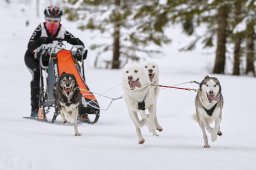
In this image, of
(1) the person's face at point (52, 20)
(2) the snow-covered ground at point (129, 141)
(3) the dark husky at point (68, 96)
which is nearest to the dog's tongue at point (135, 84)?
(2) the snow-covered ground at point (129, 141)

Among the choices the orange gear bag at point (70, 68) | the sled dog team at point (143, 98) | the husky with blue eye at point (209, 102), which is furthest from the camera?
the orange gear bag at point (70, 68)

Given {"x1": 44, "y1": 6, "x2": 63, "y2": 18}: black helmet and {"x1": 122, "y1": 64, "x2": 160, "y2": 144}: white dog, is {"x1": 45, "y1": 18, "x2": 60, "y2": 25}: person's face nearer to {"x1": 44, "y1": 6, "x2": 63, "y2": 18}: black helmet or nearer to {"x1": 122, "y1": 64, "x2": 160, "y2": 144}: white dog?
{"x1": 44, "y1": 6, "x2": 63, "y2": 18}: black helmet

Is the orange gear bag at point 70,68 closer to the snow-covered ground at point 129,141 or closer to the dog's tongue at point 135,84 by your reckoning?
the snow-covered ground at point 129,141

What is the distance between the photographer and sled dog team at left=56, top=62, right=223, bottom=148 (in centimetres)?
545

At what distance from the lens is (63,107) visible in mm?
6727

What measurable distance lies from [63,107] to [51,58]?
1.52 metres

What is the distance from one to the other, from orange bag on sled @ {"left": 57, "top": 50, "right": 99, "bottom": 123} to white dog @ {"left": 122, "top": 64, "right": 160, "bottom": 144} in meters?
1.69

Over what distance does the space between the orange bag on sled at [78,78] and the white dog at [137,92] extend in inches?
66.7

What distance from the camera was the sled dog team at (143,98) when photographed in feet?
17.9

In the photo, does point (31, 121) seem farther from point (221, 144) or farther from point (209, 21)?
point (209, 21)

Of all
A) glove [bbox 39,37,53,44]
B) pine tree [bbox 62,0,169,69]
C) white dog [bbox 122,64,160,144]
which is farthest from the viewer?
pine tree [bbox 62,0,169,69]

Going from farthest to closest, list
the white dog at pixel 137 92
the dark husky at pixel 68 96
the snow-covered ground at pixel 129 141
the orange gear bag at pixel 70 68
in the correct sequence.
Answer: the orange gear bag at pixel 70 68
the dark husky at pixel 68 96
the white dog at pixel 137 92
the snow-covered ground at pixel 129 141

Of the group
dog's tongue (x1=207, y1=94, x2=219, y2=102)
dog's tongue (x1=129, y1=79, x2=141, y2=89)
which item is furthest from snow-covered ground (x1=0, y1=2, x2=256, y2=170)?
dog's tongue (x1=129, y1=79, x2=141, y2=89)

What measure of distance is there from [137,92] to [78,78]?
217cm
